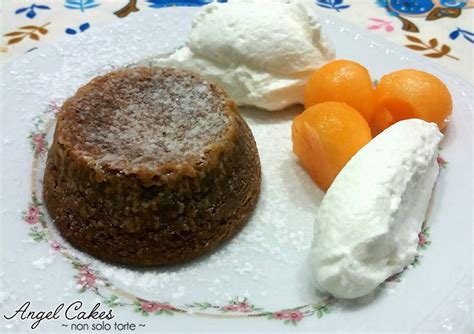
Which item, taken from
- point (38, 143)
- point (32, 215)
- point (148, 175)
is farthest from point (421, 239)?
point (38, 143)

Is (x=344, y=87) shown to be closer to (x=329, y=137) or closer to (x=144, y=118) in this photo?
(x=329, y=137)

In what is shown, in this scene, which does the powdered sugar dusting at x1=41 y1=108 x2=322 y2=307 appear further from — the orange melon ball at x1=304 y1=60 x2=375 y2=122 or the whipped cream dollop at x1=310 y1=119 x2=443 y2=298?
the orange melon ball at x1=304 y1=60 x2=375 y2=122

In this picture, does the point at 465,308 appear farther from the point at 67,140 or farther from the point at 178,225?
the point at 67,140

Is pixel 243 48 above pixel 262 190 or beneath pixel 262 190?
above

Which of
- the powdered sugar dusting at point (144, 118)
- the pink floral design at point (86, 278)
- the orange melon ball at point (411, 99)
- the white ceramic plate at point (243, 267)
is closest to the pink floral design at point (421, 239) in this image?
the white ceramic plate at point (243, 267)

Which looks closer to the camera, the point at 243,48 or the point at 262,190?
the point at 262,190

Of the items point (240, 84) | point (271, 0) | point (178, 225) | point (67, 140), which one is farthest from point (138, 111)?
point (271, 0)

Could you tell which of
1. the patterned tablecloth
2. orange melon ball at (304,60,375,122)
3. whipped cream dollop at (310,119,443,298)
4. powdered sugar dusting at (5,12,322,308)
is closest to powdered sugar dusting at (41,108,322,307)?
powdered sugar dusting at (5,12,322,308)
